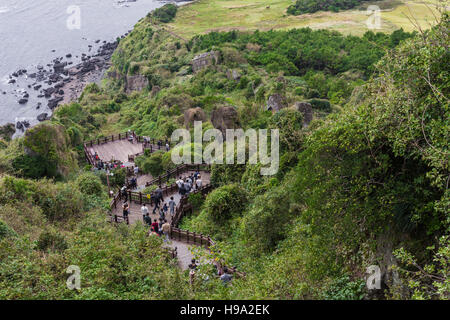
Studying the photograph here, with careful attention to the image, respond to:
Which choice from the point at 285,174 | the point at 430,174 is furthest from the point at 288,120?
the point at 430,174

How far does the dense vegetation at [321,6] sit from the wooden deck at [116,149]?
221 ft

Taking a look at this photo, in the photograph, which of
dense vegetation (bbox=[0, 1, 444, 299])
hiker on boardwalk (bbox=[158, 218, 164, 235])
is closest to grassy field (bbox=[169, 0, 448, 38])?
dense vegetation (bbox=[0, 1, 444, 299])

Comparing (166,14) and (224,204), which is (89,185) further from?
(166,14)

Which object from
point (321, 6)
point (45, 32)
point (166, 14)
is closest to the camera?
point (321, 6)

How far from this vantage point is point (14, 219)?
48.9 ft

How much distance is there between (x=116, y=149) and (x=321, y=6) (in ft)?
236

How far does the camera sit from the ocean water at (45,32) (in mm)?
67312

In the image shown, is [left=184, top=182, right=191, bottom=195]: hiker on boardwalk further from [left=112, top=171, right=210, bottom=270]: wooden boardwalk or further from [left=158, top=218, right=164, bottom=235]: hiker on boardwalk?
[left=158, top=218, right=164, bottom=235]: hiker on boardwalk

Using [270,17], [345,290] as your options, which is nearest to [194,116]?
[345,290]

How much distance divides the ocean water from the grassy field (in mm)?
19343

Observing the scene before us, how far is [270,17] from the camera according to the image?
88625mm

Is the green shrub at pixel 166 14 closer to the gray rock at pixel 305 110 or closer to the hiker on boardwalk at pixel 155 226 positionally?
the gray rock at pixel 305 110
